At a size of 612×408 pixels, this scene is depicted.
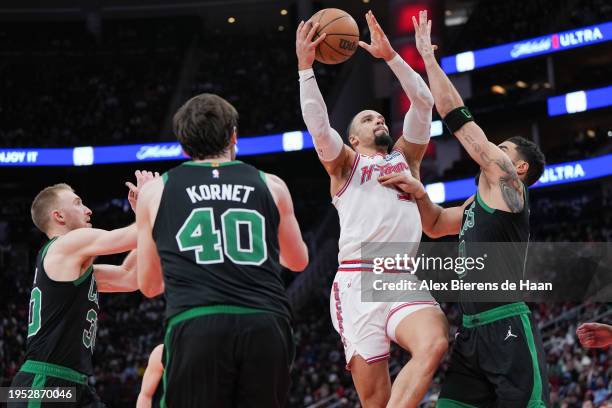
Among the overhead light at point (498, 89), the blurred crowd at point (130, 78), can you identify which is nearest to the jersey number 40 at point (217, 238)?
the blurred crowd at point (130, 78)

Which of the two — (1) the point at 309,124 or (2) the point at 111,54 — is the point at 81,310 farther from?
(2) the point at 111,54

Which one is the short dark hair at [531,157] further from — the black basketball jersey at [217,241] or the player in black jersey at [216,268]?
the black basketball jersey at [217,241]

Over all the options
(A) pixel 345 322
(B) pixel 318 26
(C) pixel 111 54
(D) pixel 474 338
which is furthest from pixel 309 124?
(C) pixel 111 54

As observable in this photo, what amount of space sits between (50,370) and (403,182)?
2593mm

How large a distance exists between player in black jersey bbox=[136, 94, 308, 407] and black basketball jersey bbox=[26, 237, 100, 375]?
1.67m

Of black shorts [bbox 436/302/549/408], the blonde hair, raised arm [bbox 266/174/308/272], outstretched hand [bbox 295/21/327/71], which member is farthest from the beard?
the blonde hair

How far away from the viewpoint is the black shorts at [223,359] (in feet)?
12.4

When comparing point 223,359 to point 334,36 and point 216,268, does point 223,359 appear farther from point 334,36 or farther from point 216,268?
point 334,36

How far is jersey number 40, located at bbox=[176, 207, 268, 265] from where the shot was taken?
3.89 metres

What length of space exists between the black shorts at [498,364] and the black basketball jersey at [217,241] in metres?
1.64

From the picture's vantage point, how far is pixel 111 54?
31.0 meters

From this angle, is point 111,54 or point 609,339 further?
point 111,54

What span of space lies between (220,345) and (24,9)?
30.3 meters

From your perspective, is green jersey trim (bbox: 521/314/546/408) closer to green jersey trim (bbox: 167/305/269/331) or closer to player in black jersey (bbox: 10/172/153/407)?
green jersey trim (bbox: 167/305/269/331)
